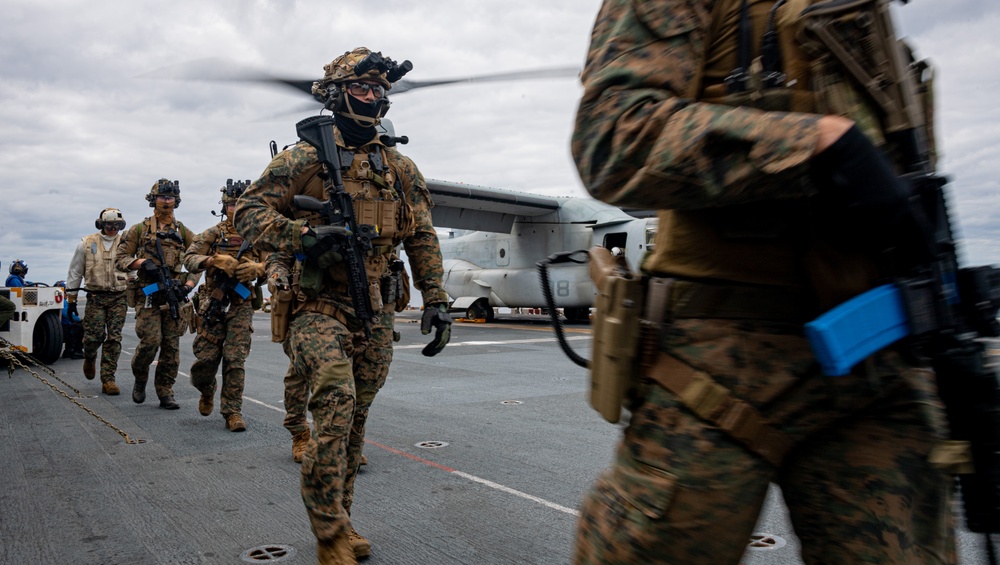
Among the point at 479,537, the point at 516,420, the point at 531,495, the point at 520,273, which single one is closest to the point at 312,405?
the point at 479,537

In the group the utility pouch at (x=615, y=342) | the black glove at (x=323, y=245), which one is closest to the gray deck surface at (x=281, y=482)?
the utility pouch at (x=615, y=342)

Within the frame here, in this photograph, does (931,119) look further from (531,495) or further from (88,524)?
(88,524)

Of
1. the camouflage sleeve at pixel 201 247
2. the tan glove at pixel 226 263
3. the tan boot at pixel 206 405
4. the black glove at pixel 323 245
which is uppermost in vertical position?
the camouflage sleeve at pixel 201 247

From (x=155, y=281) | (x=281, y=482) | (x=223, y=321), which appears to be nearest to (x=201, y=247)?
(x=223, y=321)

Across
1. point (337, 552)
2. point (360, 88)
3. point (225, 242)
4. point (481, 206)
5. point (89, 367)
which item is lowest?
point (337, 552)

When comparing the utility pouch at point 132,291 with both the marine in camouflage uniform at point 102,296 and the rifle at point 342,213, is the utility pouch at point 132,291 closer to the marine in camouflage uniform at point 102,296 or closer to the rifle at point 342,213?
the marine in camouflage uniform at point 102,296

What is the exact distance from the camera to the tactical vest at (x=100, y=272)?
28.7ft

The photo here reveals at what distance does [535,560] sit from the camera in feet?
10.5

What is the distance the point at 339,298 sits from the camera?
3604mm

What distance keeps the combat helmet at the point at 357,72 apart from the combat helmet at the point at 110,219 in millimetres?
6539

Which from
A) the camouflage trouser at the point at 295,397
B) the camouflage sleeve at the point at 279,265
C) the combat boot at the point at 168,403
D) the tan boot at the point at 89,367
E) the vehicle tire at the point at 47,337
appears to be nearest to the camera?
the camouflage sleeve at the point at 279,265

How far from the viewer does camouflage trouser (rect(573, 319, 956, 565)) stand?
4.47ft

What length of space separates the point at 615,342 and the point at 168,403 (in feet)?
23.5

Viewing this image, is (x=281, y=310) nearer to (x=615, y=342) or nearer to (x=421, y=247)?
(x=421, y=247)
